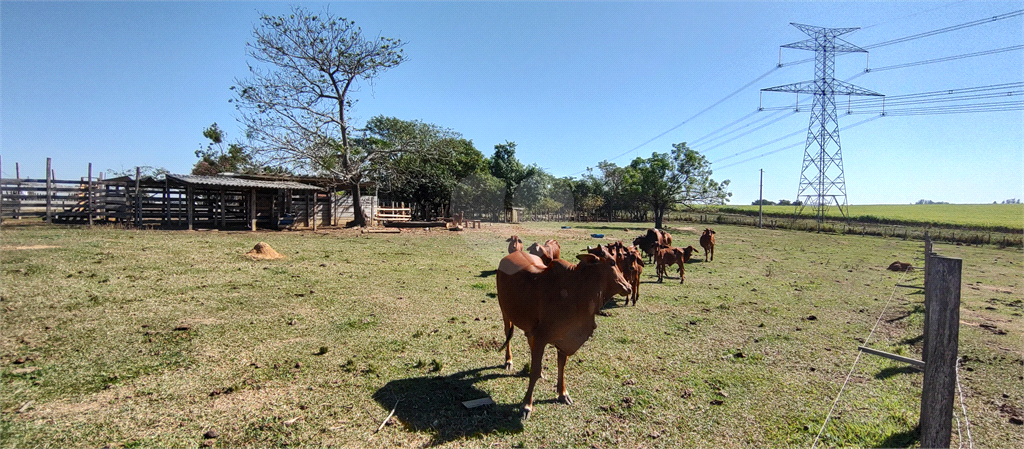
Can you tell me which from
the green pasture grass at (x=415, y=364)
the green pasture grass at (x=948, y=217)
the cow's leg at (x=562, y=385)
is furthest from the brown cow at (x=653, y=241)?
the green pasture grass at (x=948, y=217)

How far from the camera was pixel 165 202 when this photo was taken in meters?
22.1

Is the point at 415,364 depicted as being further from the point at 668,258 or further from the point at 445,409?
the point at 668,258

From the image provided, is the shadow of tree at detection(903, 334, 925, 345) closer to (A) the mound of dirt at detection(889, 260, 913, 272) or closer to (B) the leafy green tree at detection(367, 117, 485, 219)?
(A) the mound of dirt at detection(889, 260, 913, 272)

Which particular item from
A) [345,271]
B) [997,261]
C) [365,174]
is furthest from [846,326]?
[365,174]

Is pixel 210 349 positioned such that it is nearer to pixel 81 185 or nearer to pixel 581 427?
pixel 581 427

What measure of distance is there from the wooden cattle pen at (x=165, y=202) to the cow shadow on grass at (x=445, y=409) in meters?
19.9

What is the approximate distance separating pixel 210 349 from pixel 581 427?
4878 mm

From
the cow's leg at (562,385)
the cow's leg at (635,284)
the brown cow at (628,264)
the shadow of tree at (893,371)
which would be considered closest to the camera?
the cow's leg at (562,385)

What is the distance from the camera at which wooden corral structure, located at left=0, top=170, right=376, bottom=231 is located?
62.3 feet

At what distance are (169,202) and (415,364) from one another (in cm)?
2296

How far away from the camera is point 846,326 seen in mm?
8328

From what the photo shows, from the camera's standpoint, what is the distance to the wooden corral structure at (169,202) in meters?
19.0

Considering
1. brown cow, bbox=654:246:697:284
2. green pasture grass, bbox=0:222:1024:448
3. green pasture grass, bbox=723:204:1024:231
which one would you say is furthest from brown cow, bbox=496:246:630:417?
green pasture grass, bbox=723:204:1024:231

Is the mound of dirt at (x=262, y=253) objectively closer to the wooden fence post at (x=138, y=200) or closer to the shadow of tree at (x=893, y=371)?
the wooden fence post at (x=138, y=200)
